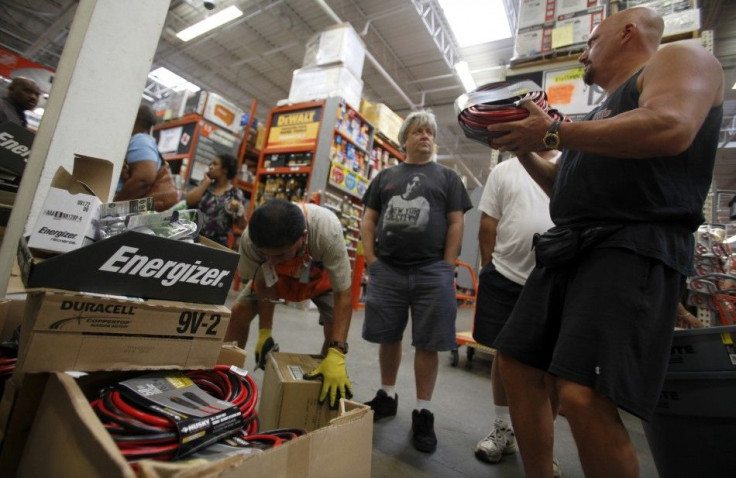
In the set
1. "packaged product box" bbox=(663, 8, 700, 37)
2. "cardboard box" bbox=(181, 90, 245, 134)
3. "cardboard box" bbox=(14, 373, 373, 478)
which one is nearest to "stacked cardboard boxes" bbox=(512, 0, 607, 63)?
"packaged product box" bbox=(663, 8, 700, 37)

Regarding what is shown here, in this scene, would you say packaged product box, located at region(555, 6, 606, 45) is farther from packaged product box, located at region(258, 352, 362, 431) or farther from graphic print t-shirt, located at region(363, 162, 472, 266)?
packaged product box, located at region(258, 352, 362, 431)

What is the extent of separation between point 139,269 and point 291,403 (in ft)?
2.07

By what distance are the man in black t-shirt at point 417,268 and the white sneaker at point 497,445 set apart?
0.19 m

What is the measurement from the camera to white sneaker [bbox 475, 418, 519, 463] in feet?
4.42

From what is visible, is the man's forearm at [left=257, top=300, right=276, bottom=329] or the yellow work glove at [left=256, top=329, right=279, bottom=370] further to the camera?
the man's forearm at [left=257, top=300, right=276, bottom=329]

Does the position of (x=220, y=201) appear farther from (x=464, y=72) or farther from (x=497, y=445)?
(x=464, y=72)

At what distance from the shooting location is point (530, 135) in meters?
0.82

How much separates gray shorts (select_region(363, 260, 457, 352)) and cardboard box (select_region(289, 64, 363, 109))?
148 inches

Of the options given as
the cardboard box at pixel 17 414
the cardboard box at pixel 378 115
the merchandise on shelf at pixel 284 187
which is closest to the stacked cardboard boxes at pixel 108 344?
the cardboard box at pixel 17 414

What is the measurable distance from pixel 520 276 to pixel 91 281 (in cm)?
138

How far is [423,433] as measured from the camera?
1.41 meters

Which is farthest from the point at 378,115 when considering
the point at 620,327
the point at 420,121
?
the point at 620,327

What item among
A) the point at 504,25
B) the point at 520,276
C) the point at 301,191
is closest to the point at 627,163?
the point at 520,276

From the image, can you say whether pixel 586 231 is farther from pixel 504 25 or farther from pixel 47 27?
pixel 47 27
